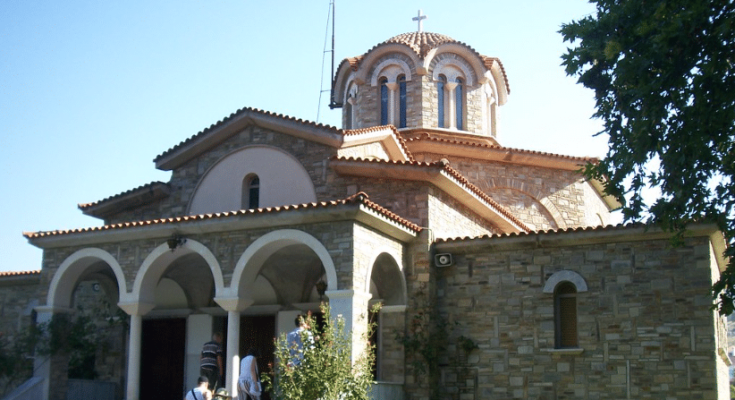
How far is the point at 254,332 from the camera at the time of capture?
55.9 ft

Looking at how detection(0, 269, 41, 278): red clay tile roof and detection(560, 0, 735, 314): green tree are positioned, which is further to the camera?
detection(0, 269, 41, 278): red clay tile roof

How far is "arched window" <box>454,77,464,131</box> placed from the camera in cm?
2272

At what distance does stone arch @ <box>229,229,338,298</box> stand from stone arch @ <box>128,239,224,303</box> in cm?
68

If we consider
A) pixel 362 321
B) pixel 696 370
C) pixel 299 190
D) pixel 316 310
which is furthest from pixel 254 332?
pixel 696 370

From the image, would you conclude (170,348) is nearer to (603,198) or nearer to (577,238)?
(577,238)

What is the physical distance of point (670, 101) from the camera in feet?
37.3

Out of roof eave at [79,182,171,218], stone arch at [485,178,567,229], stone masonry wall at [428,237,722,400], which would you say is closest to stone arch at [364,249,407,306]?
stone masonry wall at [428,237,722,400]

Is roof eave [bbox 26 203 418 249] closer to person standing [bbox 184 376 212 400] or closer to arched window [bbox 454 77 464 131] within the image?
person standing [bbox 184 376 212 400]

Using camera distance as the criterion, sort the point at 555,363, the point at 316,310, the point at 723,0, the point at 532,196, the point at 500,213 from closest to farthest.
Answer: the point at 723,0
the point at 555,363
the point at 316,310
the point at 500,213
the point at 532,196

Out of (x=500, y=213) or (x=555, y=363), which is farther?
(x=500, y=213)

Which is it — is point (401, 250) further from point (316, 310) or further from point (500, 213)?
point (500, 213)

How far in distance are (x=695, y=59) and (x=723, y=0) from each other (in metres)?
0.78

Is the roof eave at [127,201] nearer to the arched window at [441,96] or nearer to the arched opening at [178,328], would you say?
the arched opening at [178,328]

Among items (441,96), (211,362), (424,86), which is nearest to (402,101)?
(424,86)
